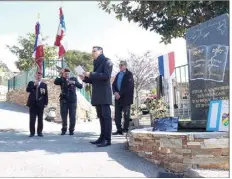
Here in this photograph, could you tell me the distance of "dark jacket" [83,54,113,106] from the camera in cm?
609

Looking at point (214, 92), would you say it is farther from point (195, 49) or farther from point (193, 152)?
point (193, 152)

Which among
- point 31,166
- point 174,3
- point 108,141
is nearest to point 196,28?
point 174,3

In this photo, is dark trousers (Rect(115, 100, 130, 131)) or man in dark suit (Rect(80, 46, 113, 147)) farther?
dark trousers (Rect(115, 100, 130, 131))

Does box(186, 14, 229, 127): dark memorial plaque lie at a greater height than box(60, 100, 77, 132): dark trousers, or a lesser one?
greater

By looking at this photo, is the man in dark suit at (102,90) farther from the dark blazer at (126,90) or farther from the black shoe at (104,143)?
the dark blazer at (126,90)

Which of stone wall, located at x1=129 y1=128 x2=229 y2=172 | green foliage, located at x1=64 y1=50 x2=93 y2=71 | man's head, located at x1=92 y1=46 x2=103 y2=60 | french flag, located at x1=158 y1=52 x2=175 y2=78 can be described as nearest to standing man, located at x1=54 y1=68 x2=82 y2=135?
french flag, located at x1=158 y1=52 x2=175 y2=78

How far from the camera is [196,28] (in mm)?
6242

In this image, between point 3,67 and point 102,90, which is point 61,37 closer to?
point 102,90

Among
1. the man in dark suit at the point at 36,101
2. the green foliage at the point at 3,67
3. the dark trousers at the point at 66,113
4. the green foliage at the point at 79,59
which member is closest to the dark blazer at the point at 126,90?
the dark trousers at the point at 66,113

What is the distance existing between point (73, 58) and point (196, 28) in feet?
122

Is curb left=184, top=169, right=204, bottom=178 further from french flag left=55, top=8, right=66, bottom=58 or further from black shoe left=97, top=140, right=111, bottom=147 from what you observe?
french flag left=55, top=8, right=66, bottom=58

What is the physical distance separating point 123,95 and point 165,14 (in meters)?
1.98

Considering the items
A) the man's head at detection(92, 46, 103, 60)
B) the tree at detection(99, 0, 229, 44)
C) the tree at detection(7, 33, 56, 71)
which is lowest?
the man's head at detection(92, 46, 103, 60)

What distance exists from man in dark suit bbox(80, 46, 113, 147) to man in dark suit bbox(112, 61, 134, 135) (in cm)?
161
